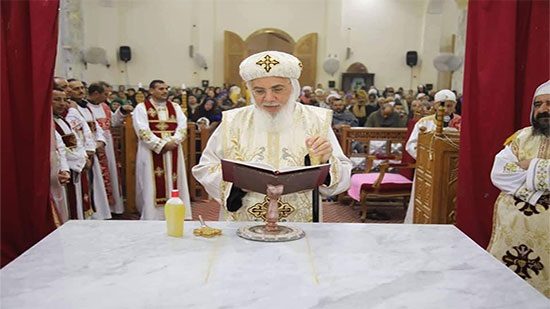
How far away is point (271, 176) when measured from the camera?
2217 mm

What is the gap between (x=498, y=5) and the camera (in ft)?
12.1

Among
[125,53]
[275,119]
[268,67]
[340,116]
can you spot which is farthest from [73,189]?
[125,53]

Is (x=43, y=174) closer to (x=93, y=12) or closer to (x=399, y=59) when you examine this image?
(x=93, y=12)

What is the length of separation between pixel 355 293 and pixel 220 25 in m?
14.9

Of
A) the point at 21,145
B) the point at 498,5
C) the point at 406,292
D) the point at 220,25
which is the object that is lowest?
the point at 406,292

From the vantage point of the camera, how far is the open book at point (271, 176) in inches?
87.7

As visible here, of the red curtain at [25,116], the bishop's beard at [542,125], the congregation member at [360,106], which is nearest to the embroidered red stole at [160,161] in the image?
the red curtain at [25,116]

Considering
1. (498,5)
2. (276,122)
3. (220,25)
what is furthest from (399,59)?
(276,122)

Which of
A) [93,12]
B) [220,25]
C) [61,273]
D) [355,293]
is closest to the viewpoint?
[355,293]

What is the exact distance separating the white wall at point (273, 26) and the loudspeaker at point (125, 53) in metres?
0.19

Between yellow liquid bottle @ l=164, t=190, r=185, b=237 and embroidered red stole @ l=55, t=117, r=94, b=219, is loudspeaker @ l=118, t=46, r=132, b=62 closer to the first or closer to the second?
embroidered red stole @ l=55, t=117, r=94, b=219

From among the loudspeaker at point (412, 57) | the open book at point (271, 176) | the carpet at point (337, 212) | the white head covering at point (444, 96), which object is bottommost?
the carpet at point (337, 212)

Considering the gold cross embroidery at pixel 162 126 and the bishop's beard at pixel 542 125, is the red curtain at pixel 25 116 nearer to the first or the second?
the gold cross embroidery at pixel 162 126

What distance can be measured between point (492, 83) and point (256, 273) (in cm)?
269
